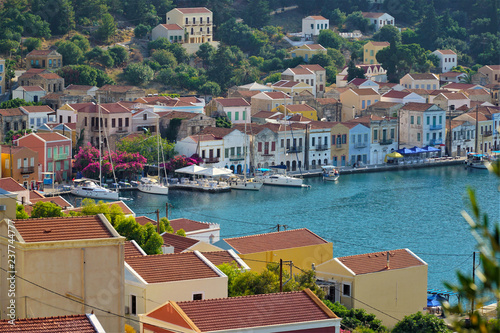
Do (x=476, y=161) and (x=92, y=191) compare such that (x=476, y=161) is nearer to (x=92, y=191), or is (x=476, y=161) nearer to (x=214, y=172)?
(x=214, y=172)

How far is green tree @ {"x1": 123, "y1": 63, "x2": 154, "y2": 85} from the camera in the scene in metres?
67.1

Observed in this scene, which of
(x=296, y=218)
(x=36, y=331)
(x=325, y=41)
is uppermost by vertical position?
(x=325, y=41)

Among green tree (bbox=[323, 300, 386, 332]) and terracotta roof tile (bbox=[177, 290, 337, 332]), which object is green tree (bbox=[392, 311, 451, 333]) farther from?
terracotta roof tile (bbox=[177, 290, 337, 332])

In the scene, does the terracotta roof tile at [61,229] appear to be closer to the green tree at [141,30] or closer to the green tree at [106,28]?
the green tree at [106,28]

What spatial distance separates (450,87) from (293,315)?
2356 inches

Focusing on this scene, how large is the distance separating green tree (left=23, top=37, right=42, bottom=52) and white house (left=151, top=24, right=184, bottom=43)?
10.2 meters

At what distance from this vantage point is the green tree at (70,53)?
68.3 meters

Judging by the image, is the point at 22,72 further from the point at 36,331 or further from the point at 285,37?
the point at 36,331

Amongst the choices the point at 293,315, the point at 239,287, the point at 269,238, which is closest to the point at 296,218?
the point at 269,238

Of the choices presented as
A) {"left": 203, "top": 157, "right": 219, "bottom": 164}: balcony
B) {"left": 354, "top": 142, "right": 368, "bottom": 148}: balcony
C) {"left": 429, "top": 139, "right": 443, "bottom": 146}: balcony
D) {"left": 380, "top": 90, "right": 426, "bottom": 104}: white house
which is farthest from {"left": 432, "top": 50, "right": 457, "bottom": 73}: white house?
{"left": 203, "top": 157, "right": 219, "bottom": 164}: balcony

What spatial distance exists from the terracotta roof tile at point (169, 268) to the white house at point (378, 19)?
246 feet

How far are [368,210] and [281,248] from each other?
20068mm

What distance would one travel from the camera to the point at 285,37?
8462 centimetres

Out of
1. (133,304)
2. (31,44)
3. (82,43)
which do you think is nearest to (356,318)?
(133,304)
